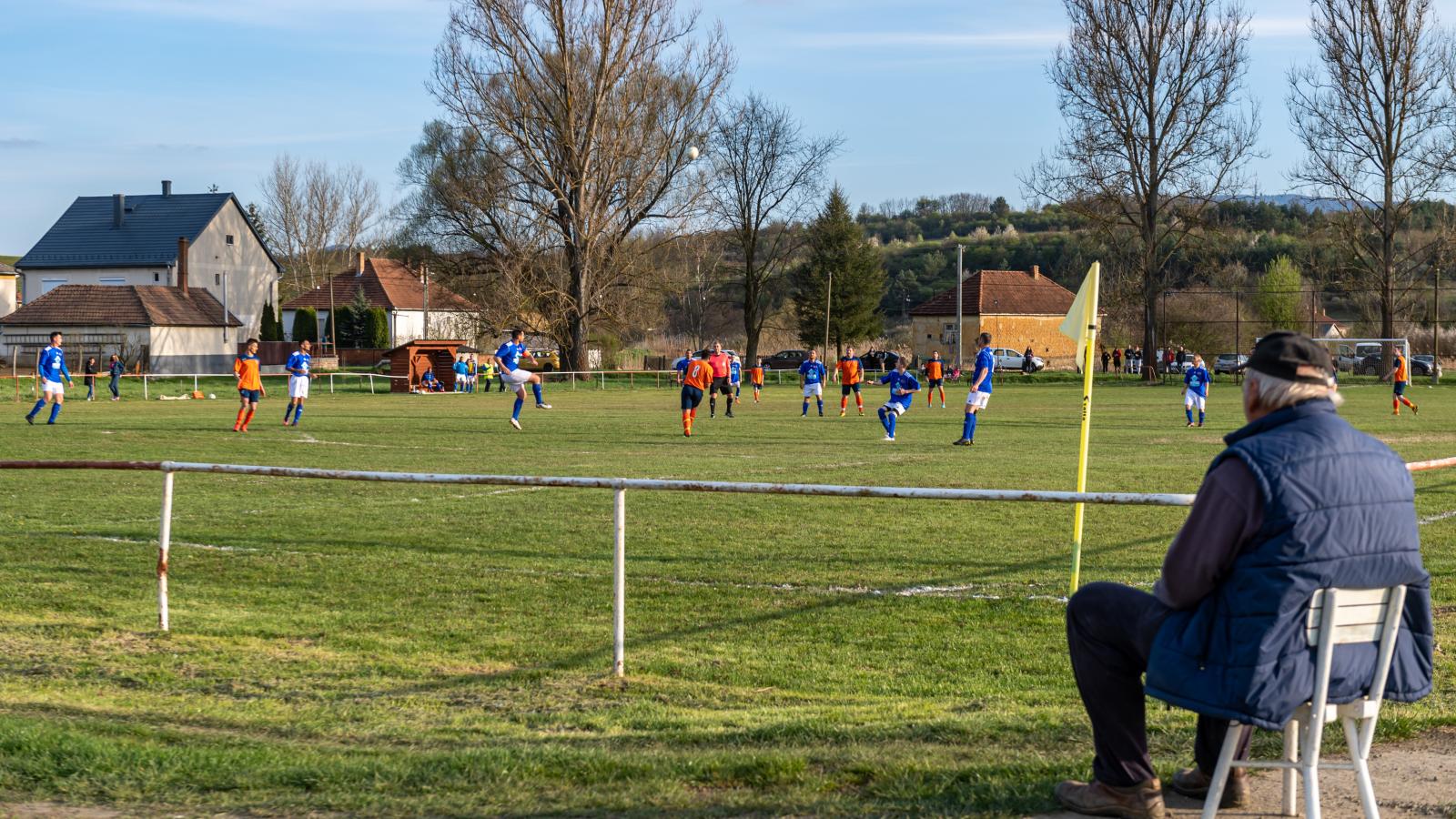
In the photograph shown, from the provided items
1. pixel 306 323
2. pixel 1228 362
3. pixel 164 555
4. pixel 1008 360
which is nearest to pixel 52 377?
pixel 164 555

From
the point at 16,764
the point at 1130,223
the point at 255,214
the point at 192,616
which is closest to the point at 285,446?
the point at 192,616

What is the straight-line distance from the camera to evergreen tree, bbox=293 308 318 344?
8438cm

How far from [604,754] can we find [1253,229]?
6061 inches

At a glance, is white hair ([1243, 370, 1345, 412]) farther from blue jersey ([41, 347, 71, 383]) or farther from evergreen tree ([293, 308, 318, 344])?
evergreen tree ([293, 308, 318, 344])

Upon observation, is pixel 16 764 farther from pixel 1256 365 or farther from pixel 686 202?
pixel 686 202

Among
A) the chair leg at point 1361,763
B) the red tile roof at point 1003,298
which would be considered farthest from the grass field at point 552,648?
the red tile roof at point 1003,298

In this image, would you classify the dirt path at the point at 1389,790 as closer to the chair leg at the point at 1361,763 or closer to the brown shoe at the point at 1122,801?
the brown shoe at the point at 1122,801

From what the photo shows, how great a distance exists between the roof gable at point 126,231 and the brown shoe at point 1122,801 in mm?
83306

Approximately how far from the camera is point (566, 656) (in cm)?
733

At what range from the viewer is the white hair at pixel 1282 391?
3.71 m

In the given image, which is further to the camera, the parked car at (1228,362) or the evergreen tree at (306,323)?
the evergreen tree at (306,323)

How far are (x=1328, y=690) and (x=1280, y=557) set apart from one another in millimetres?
470

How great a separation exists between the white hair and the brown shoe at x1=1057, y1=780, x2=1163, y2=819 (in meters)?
1.23

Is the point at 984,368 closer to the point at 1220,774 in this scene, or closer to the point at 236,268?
the point at 1220,774
